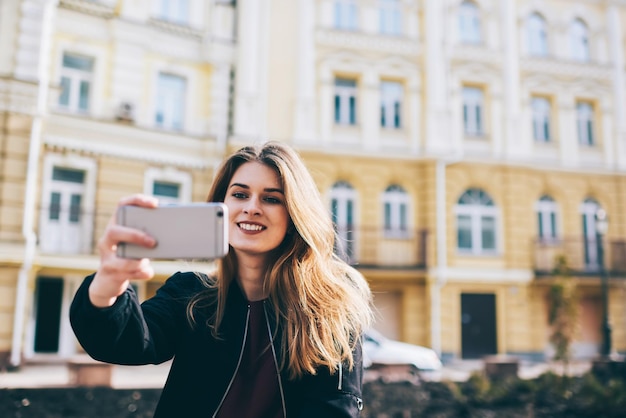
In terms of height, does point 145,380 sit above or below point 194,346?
below

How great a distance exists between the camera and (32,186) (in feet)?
46.4

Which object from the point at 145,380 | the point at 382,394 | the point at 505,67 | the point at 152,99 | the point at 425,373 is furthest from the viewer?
the point at 505,67

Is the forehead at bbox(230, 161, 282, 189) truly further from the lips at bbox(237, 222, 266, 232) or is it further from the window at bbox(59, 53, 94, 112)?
the window at bbox(59, 53, 94, 112)

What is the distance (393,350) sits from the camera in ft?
45.3

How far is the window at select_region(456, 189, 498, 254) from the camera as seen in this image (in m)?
18.6

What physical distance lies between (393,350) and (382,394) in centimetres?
527

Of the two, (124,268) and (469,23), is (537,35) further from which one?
(124,268)

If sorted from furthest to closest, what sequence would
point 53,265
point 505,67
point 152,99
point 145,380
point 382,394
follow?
point 505,67 → point 152,99 → point 53,265 → point 145,380 → point 382,394

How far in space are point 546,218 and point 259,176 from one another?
753 inches

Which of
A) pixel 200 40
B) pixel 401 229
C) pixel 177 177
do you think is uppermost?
pixel 200 40

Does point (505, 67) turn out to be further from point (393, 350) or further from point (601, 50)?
point (393, 350)

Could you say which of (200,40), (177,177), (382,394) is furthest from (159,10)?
(382,394)

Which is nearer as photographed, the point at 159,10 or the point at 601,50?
the point at 159,10

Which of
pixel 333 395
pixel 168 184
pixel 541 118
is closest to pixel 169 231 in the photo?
pixel 333 395
